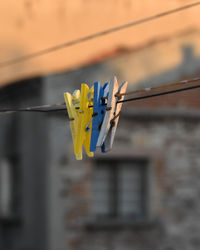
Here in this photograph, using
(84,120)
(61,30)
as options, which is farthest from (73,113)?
(61,30)

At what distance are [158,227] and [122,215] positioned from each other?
0.75 meters

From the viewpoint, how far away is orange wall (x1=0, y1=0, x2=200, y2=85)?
14.8 metres

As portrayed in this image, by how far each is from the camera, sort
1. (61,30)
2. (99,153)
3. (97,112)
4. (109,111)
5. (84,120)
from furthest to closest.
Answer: (61,30) → (99,153) → (84,120) → (97,112) → (109,111)

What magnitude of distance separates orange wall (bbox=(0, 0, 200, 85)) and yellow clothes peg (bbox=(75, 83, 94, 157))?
7.20 meters

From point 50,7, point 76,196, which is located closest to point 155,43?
point 50,7

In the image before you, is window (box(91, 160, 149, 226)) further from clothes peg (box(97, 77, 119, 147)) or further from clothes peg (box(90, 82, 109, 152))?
clothes peg (box(97, 77, 119, 147))

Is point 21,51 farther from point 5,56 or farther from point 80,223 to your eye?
point 80,223

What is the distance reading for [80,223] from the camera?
1452cm

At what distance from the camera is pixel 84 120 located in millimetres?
7426

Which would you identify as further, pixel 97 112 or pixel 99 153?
pixel 99 153

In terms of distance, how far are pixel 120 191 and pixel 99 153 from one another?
109 centimetres

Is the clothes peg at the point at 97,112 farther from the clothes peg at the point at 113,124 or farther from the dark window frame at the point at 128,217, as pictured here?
the dark window frame at the point at 128,217

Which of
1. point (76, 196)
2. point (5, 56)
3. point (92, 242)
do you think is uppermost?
point (5, 56)

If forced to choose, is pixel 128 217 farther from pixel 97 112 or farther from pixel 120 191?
pixel 97 112
